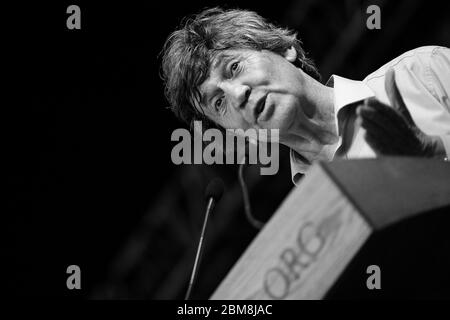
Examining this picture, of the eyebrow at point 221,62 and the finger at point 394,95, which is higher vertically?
the finger at point 394,95

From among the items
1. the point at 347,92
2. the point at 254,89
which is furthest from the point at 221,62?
the point at 347,92

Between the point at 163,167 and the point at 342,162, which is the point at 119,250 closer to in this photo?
the point at 163,167

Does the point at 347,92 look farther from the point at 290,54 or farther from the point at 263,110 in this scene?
the point at 290,54

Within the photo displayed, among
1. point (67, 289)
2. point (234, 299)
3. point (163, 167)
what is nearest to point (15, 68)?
point (163, 167)

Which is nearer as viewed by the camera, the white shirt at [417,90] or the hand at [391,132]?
the hand at [391,132]

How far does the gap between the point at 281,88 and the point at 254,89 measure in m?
0.08

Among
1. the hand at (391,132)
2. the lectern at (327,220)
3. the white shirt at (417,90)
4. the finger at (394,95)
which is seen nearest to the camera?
the lectern at (327,220)

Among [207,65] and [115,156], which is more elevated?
[207,65]

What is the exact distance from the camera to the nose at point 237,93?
194 cm

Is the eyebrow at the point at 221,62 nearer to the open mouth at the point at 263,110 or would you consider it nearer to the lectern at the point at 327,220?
the open mouth at the point at 263,110

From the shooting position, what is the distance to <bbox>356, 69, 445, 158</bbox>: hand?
1.16 metres

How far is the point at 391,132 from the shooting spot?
1193 millimetres

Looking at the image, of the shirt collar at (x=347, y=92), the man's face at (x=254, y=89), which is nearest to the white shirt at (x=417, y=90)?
the shirt collar at (x=347, y=92)

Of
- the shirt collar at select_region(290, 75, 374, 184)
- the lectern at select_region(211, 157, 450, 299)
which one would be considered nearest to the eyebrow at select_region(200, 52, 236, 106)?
the shirt collar at select_region(290, 75, 374, 184)
